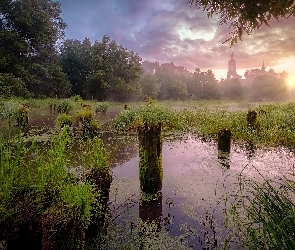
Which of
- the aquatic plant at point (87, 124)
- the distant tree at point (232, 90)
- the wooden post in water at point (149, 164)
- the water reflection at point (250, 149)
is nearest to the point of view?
the wooden post in water at point (149, 164)

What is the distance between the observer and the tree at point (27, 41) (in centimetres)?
3228

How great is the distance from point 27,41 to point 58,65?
5.58 m

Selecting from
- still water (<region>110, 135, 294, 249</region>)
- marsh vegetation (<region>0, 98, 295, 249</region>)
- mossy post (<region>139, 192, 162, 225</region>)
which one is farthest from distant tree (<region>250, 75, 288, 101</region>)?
mossy post (<region>139, 192, 162, 225</region>)

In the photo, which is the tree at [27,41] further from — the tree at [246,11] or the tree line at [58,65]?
the tree at [246,11]

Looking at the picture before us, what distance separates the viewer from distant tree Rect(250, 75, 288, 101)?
70.8 meters

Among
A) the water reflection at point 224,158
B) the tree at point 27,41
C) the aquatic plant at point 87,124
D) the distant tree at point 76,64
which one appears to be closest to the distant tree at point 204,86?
the distant tree at point 76,64

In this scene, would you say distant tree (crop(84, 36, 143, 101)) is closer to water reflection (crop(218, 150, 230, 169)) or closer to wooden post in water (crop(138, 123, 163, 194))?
water reflection (crop(218, 150, 230, 169))

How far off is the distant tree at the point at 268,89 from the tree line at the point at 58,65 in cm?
230

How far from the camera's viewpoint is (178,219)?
4.38 metres

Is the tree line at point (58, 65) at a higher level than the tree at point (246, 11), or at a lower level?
higher

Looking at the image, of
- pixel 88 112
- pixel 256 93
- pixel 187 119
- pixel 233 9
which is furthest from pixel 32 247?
pixel 256 93

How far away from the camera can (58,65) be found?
39.7 m

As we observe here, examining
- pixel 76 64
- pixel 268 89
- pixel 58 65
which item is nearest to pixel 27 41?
pixel 58 65

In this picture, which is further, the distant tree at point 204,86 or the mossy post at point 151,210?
the distant tree at point 204,86
